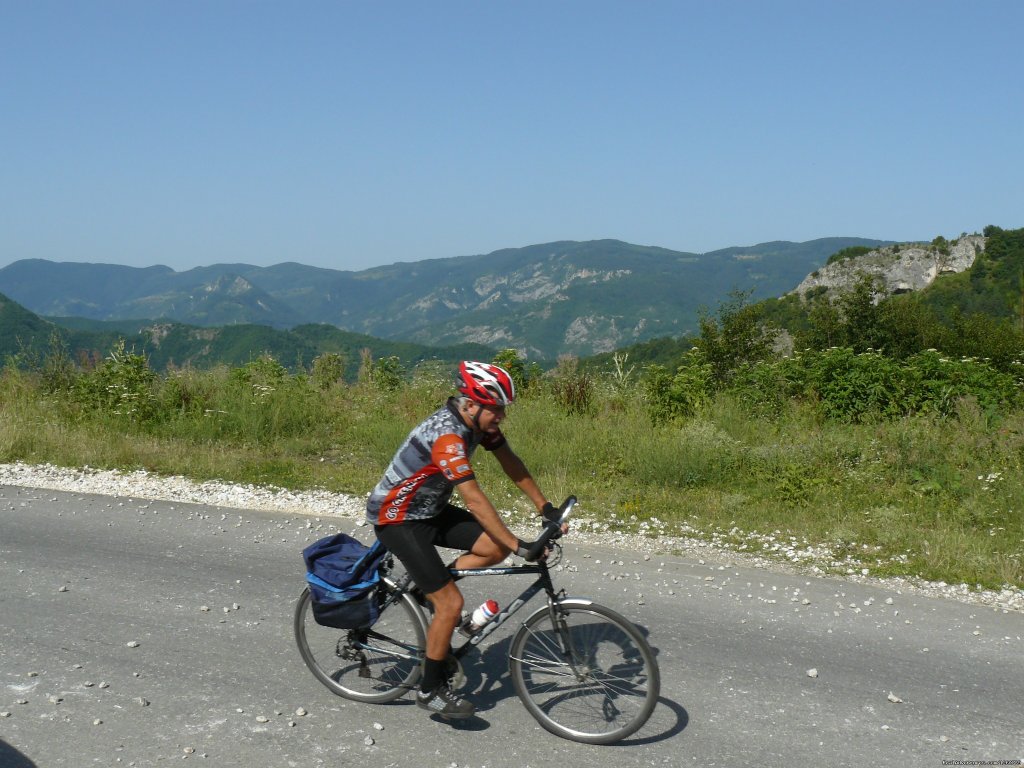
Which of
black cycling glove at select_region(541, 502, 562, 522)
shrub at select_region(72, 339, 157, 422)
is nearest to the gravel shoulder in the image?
shrub at select_region(72, 339, 157, 422)

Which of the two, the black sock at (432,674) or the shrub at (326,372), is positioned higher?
the shrub at (326,372)

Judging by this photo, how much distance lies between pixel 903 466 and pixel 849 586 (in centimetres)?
364

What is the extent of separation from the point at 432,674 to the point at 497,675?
2.42 feet

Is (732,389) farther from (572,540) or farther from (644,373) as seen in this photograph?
(572,540)

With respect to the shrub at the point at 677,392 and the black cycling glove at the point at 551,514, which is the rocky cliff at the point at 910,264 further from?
the black cycling glove at the point at 551,514

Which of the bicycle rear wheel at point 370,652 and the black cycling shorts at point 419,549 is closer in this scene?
the black cycling shorts at point 419,549

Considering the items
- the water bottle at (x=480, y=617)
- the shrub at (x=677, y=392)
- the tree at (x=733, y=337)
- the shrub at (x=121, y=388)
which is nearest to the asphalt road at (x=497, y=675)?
the water bottle at (x=480, y=617)

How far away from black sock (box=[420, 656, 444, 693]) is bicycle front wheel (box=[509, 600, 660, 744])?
380 mm

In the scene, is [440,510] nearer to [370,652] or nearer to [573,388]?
[370,652]

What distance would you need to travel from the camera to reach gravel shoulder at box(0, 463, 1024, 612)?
6.75m

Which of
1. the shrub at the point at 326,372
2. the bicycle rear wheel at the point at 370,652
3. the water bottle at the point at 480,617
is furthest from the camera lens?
the shrub at the point at 326,372

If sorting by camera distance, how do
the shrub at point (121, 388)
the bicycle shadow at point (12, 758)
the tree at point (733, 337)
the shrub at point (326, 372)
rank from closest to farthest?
the bicycle shadow at point (12, 758)
the shrub at point (121, 388)
the shrub at point (326, 372)
the tree at point (733, 337)

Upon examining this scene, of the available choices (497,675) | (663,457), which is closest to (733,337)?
(663,457)

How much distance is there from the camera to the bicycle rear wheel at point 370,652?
4.75 metres
